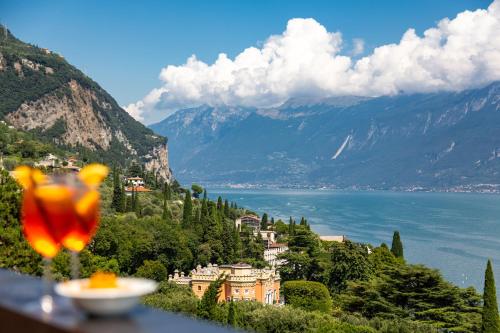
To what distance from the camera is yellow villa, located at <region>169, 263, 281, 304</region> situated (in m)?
21.3

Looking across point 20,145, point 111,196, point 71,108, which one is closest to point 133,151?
point 71,108

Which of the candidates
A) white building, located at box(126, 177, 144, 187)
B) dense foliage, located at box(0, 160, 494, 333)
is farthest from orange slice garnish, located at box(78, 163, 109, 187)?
white building, located at box(126, 177, 144, 187)

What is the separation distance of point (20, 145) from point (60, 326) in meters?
44.4

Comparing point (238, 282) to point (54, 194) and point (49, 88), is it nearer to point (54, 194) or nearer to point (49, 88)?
point (54, 194)

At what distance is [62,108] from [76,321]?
259ft

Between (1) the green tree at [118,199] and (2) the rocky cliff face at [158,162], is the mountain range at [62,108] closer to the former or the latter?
(2) the rocky cliff face at [158,162]

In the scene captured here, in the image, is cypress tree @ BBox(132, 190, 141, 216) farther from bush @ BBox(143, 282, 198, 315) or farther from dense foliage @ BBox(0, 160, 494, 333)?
bush @ BBox(143, 282, 198, 315)

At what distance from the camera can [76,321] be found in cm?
136

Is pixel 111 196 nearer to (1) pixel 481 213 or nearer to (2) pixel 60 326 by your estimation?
(2) pixel 60 326

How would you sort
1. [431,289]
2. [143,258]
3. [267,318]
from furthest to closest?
1. [143,258]
2. [431,289]
3. [267,318]

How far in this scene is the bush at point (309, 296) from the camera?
74.0 feet

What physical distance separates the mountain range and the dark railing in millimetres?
66697

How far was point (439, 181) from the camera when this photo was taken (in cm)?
17212

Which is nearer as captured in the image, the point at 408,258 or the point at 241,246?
the point at 241,246
